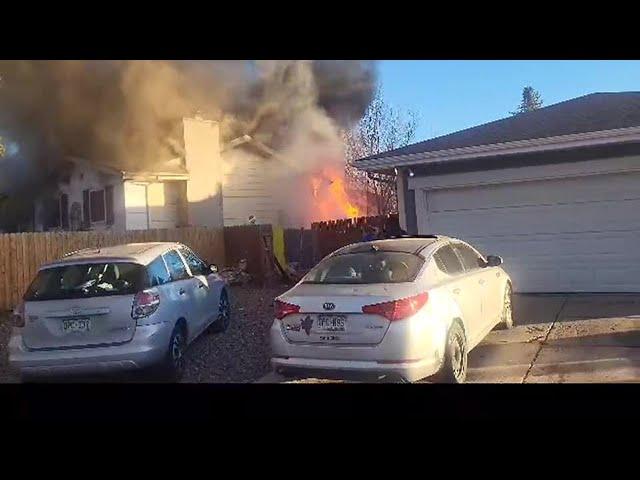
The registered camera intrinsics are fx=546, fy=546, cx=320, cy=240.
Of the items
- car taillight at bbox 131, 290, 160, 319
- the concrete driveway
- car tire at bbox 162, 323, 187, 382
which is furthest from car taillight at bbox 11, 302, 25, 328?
the concrete driveway

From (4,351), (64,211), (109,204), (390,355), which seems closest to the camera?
(390,355)

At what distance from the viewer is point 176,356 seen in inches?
172

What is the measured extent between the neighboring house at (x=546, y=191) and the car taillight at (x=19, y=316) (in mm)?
4039

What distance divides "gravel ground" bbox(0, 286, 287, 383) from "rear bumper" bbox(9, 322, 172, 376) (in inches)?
5.4

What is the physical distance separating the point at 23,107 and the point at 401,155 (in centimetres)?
430

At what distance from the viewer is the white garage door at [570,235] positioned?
233 inches

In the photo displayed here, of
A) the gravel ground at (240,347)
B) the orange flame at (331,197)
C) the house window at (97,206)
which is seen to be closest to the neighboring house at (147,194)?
the house window at (97,206)

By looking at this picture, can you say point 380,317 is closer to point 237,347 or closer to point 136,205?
point 237,347

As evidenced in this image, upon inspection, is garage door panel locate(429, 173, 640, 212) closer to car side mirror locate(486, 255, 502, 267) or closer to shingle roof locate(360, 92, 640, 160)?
shingle roof locate(360, 92, 640, 160)

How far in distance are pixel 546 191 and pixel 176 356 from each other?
444 cm

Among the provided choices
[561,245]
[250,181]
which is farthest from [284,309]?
[250,181]
